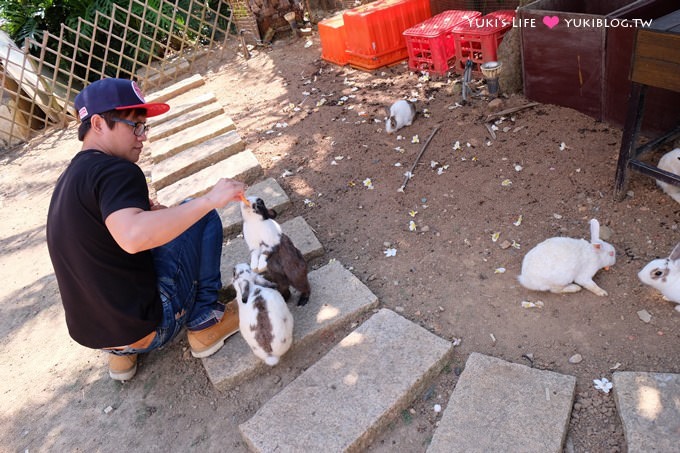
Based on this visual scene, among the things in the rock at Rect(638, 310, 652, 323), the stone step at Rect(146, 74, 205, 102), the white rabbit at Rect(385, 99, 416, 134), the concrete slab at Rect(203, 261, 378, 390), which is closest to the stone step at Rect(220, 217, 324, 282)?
the concrete slab at Rect(203, 261, 378, 390)

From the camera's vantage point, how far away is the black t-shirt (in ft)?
7.38

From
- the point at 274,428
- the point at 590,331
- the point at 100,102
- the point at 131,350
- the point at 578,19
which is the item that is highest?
the point at 100,102

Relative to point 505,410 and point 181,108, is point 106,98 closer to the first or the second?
point 505,410

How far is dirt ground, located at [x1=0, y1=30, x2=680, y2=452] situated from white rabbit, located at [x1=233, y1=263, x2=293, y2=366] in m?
0.22

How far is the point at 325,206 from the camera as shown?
14.5 feet

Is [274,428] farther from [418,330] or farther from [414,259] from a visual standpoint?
[414,259]

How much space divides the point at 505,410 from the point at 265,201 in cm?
284

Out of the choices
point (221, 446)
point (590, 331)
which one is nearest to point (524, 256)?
point (590, 331)

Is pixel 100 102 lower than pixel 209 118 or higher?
higher

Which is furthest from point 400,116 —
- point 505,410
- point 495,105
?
point 505,410

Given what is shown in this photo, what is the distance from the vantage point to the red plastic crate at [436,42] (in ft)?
19.4

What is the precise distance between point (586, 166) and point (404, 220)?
1.54 m

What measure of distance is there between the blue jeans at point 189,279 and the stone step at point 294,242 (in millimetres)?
466

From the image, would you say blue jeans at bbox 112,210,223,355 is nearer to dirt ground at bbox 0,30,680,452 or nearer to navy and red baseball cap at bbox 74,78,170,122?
dirt ground at bbox 0,30,680,452
